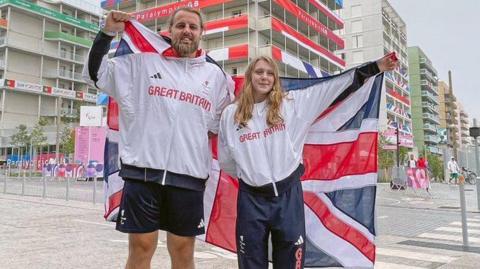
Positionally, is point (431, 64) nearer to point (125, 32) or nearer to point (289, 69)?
point (289, 69)

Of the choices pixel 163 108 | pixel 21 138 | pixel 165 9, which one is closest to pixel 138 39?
pixel 163 108

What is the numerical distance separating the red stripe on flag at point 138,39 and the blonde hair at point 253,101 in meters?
0.72

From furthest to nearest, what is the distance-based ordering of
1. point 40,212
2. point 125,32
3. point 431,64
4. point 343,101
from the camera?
1. point 431,64
2. point 40,212
3. point 343,101
4. point 125,32

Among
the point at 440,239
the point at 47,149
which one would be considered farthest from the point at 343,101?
the point at 47,149

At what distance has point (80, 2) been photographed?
76062 millimetres

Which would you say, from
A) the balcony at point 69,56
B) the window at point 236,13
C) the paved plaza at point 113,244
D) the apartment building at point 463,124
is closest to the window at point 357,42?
the window at point 236,13

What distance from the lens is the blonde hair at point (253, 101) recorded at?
2955mm

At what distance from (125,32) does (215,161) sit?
1.32 metres

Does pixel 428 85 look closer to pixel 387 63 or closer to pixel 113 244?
pixel 113 244

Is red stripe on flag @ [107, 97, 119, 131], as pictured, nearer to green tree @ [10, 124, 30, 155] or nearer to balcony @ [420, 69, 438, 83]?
→ green tree @ [10, 124, 30, 155]

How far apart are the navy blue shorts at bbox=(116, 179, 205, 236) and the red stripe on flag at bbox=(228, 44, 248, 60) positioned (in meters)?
41.2

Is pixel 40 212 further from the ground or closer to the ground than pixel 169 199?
closer to the ground

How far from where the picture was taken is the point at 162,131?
2.83 m

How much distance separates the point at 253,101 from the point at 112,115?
58.8 inches
